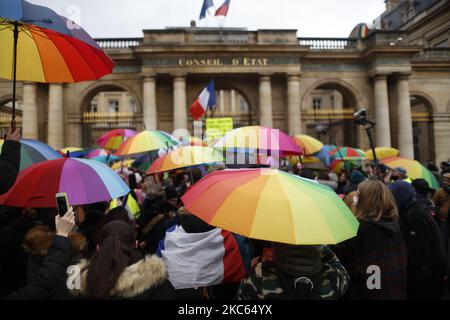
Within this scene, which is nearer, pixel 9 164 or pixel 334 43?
pixel 9 164

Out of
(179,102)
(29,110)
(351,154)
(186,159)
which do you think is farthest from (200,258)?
(29,110)

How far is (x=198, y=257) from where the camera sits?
364cm

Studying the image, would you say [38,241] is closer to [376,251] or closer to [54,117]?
[376,251]

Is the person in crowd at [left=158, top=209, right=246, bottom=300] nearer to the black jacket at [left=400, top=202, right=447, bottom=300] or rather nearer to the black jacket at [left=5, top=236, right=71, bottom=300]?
the black jacket at [left=5, top=236, right=71, bottom=300]

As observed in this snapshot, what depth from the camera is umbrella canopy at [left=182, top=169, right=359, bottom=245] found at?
2270 millimetres

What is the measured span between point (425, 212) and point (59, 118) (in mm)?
21400

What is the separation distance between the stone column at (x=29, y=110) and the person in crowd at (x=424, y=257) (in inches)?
872

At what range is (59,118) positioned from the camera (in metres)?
21.6

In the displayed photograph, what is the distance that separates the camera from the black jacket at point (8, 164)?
2908 millimetres

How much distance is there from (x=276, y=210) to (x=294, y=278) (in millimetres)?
548

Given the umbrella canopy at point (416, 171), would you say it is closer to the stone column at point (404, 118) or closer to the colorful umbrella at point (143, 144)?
the colorful umbrella at point (143, 144)

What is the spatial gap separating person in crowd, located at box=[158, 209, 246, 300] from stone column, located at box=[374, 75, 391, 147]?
21701 millimetres

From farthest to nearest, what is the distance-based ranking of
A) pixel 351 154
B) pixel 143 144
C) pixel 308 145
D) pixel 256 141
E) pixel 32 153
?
pixel 351 154
pixel 308 145
pixel 143 144
pixel 256 141
pixel 32 153

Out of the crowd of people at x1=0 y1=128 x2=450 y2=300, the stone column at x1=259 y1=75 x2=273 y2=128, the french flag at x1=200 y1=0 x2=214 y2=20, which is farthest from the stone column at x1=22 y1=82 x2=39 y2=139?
the crowd of people at x1=0 y1=128 x2=450 y2=300
